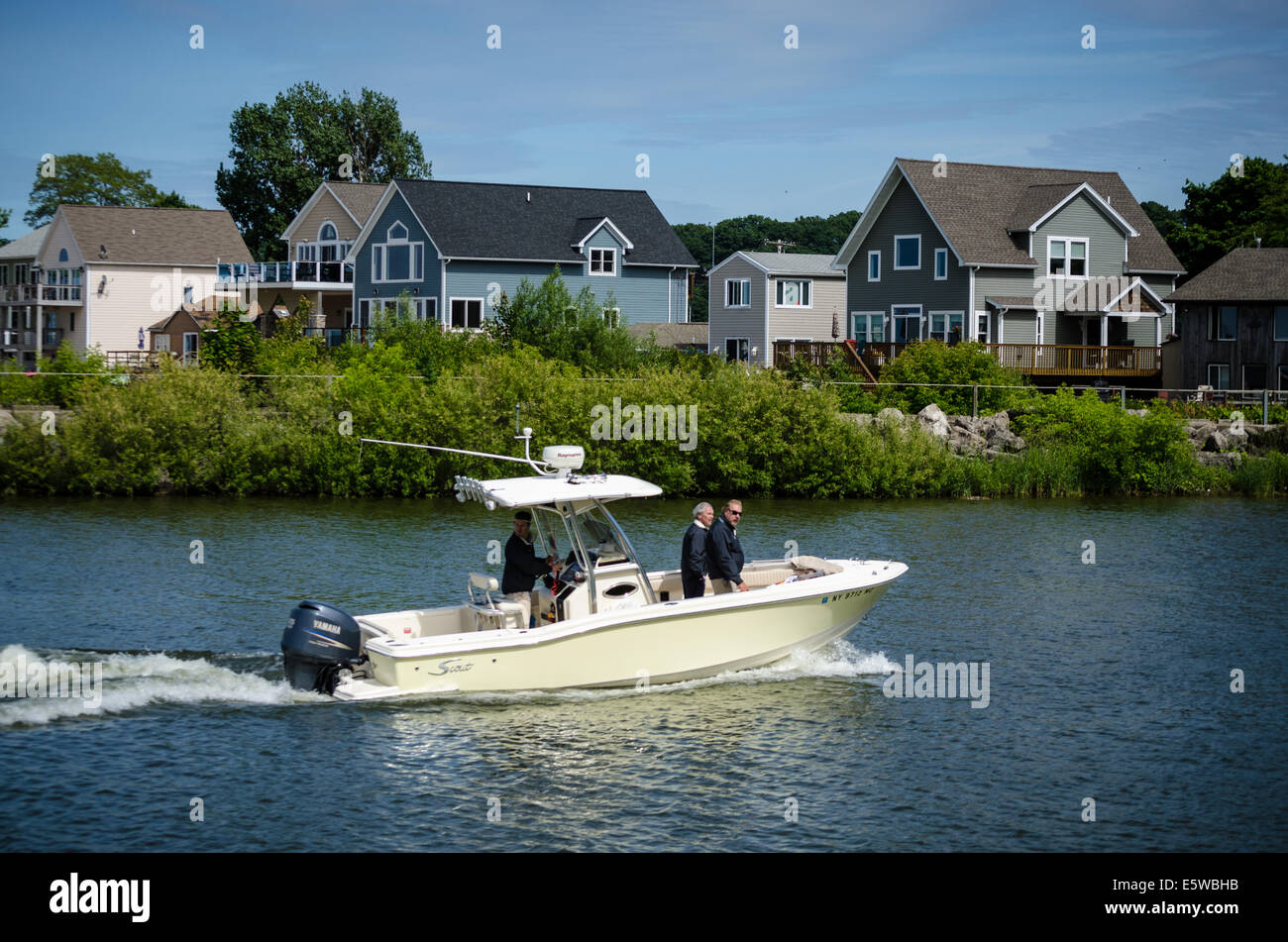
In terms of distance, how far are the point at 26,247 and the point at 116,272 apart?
12.3 metres

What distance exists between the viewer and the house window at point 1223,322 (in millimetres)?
56125

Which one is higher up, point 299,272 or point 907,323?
point 299,272

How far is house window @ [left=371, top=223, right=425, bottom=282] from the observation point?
6288 cm

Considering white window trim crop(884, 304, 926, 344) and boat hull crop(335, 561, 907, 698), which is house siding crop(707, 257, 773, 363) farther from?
boat hull crop(335, 561, 907, 698)

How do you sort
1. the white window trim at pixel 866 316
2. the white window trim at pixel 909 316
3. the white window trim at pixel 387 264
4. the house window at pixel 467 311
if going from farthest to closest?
1. the white window trim at pixel 387 264
2. the house window at pixel 467 311
3. the white window trim at pixel 866 316
4. the white window trim at pixel 909 316

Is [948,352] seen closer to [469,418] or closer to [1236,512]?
[1236,512]


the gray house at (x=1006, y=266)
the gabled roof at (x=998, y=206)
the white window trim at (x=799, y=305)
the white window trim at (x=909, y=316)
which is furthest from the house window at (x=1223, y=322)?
the white window trim at (x=799, y=305)

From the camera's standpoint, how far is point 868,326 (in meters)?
61.8

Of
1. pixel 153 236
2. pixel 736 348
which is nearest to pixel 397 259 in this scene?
pixel 736 348

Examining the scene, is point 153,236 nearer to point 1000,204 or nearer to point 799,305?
point 799,305

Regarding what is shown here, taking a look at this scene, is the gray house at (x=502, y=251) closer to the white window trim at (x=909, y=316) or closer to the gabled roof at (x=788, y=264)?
the gabled roof at (x=788, y=264)

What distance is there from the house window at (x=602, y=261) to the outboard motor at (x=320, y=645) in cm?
5078

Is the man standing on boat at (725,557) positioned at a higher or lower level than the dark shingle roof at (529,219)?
lower
